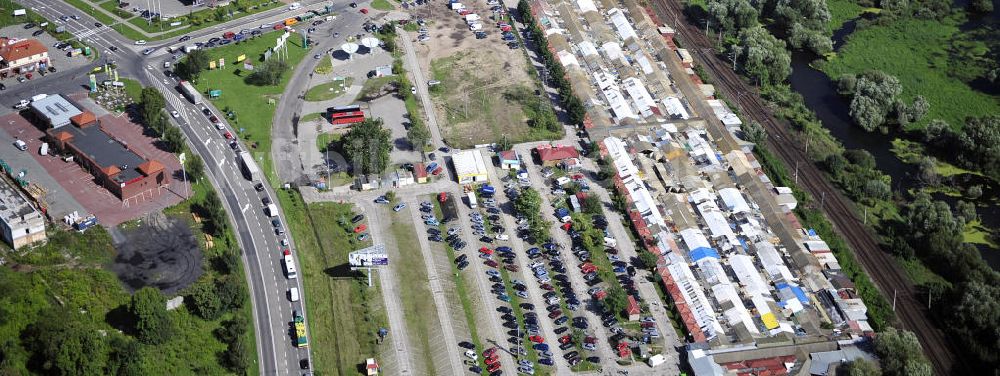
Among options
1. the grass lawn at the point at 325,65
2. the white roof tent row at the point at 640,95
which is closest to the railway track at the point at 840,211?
the white roof tent row at the point at 640,95

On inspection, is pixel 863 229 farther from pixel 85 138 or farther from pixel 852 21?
pixel 85 138

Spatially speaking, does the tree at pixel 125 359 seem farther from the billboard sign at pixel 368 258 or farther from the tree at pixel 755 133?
the tree at pixel 755 133

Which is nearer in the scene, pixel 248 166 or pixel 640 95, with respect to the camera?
pixel 248 166

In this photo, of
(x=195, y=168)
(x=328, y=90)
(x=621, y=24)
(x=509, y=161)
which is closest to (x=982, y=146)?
(x=621, y=24)

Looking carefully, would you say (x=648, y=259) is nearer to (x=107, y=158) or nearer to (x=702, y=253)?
(x=702, y=253)

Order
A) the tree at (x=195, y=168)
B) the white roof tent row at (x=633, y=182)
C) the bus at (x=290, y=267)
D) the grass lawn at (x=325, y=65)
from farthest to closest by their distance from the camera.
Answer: the grass lawn at (x=325, y=65), the tree at (x=195, y=168), the white roof tent row at (x=633, y=182), the bus at (x=290, y=267)

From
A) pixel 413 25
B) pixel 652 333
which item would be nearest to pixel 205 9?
pixel 413 25
